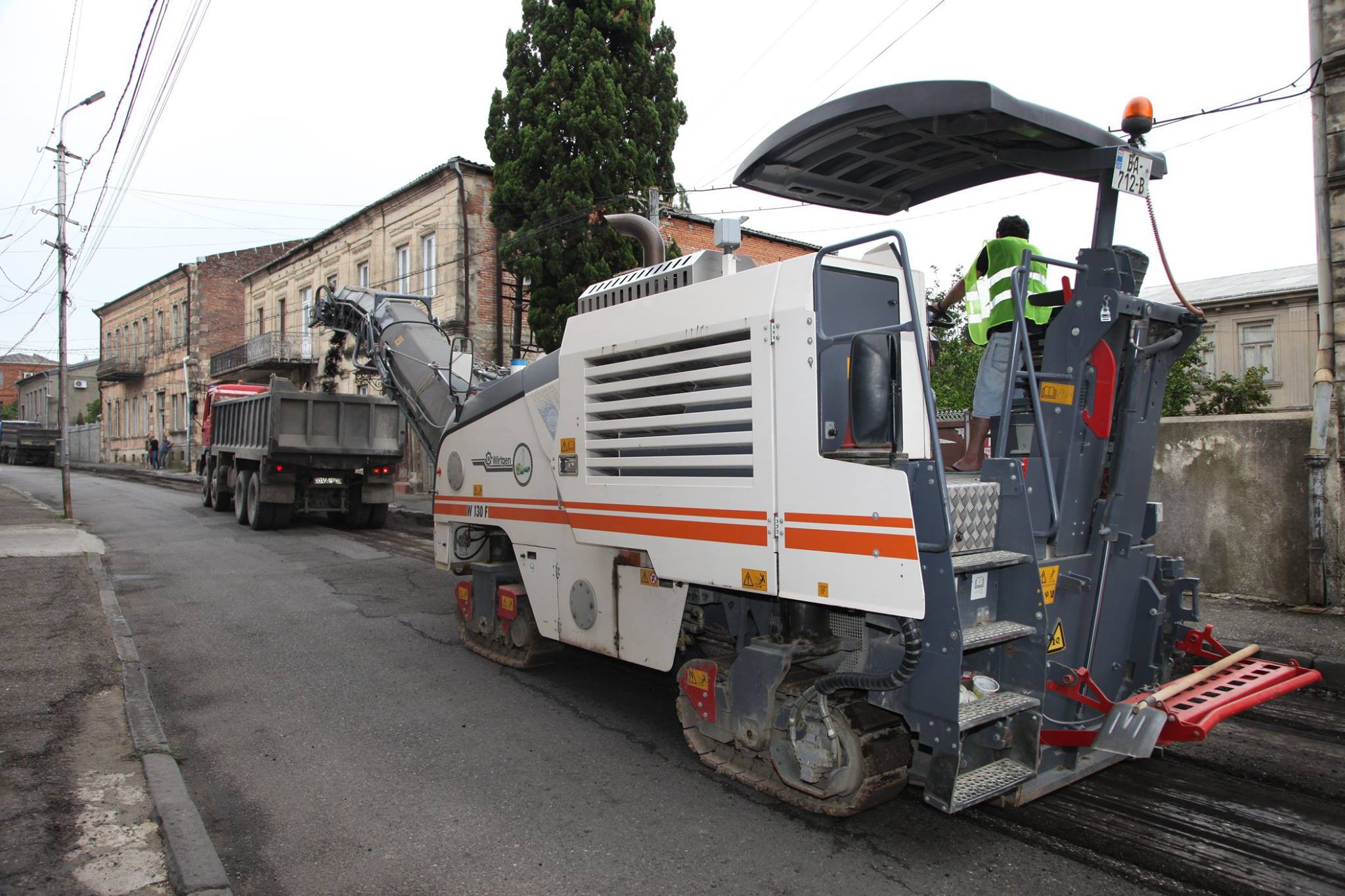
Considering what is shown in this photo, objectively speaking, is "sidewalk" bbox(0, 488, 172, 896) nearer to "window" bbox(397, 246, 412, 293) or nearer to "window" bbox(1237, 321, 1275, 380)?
"window" bbox(397, 246, 412, 293)

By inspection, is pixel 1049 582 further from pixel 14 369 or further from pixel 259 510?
pixel 14 369

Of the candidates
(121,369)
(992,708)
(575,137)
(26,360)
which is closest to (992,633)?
(992,708)

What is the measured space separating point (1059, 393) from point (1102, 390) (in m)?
0.20

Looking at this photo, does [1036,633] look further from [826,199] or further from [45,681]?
[45,681]

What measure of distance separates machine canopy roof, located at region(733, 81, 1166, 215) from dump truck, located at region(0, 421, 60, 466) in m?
52.7

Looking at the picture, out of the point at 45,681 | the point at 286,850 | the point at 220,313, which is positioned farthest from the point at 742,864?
the point at 220,313

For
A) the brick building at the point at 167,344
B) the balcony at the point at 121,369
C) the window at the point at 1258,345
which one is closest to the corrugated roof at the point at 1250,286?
the window at the point at 1258,345

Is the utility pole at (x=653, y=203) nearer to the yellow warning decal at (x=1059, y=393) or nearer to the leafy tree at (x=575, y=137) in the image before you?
the leafy tree at (x=575, y=137)

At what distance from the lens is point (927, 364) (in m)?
3.61

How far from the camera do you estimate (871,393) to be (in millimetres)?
3537

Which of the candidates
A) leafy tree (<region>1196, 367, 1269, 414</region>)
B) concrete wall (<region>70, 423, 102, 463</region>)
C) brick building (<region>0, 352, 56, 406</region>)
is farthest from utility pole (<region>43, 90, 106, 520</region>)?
brick building (<region>0, 352, 56, 406</region>)

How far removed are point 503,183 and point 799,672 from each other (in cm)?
1693

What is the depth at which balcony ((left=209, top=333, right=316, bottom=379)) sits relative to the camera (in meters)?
31.7

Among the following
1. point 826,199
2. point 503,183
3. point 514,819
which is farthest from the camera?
point 503,183
